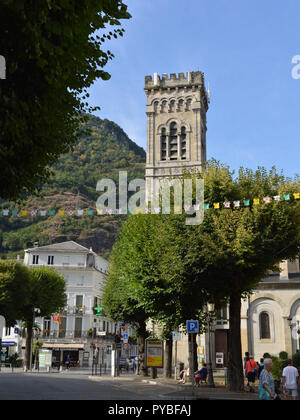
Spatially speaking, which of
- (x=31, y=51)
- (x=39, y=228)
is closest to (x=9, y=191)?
(x=31, y=51)

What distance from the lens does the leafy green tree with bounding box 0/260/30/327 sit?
4353 cm

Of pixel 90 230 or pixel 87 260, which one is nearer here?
pixel 87 260

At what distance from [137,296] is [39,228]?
11955 cm

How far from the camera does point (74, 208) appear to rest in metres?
148

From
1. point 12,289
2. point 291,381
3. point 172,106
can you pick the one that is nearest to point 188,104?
point 172,106

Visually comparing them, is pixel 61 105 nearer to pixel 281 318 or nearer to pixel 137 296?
pixel 137 296

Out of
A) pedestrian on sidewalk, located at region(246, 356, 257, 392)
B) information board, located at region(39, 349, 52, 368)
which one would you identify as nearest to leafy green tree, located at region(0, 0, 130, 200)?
pedestrian on sidewalk, located at region(246, 356, 257, 392)

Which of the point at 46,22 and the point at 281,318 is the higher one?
the point at 46,22

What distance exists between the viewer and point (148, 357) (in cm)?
2773

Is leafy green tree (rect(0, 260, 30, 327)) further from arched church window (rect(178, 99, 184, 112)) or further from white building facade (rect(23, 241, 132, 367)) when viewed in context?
arched church window (rect(178, 99, 184, 112))

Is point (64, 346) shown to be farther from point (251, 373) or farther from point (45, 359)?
point (251, 373)

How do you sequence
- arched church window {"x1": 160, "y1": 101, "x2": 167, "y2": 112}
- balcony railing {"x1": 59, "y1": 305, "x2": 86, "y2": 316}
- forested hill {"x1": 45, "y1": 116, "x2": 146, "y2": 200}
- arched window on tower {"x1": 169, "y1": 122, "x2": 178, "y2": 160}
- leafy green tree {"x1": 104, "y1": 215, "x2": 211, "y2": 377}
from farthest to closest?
forested hill {"x1": 45, "y1": 116, "x2": 146, "y2": 200} < balcony railing {"x1": 59, "y1": 305, "x2": 86, "y2": 316} < arched church window {"x1": 160, "y1": 101, "x2": 167, "y2": 112} < arched window on tower {"x1": 169, "y1": 122, "x2": 178, "y2": 160} < leafy green tree {"x1": 104, "y1": 215, "x2": 211, "y2": 377}

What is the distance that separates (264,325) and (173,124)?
29459mm

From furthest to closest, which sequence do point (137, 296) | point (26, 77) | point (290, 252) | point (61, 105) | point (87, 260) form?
point (87, 260), point (137, 296), point (290, 252), point (61, 105), point (26, 77)
